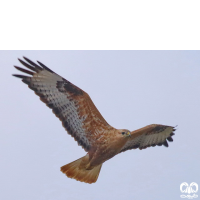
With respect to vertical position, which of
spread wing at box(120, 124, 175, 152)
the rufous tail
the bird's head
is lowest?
the rufous tail

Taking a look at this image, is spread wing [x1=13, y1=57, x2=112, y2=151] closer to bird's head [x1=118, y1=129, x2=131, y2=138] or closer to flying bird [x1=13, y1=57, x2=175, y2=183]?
flying bird [x1=13, y1=57, x2=175, y2=183]

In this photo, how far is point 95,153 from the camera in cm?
852

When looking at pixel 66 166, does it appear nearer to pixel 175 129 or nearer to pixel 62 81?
pixel 62 81

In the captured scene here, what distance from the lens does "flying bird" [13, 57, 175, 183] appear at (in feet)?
26.8

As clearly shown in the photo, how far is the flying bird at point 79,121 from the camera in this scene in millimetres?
8180

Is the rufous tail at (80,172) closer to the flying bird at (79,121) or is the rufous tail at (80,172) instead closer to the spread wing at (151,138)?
the flying bird at (79,121)

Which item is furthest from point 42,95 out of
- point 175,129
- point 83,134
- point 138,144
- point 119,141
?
point 175,129

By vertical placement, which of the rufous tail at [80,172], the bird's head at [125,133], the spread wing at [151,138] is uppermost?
the spread wing at [151,138]

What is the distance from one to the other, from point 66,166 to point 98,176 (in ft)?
2.67

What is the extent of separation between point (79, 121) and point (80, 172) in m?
1.14

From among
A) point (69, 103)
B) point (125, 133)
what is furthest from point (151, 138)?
point (69, 103)

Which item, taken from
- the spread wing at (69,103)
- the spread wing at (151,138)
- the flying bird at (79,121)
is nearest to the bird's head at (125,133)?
the flying bird at (79,121)

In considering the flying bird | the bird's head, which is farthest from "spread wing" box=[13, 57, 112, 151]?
the bird's head

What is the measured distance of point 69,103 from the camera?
8430 mm
